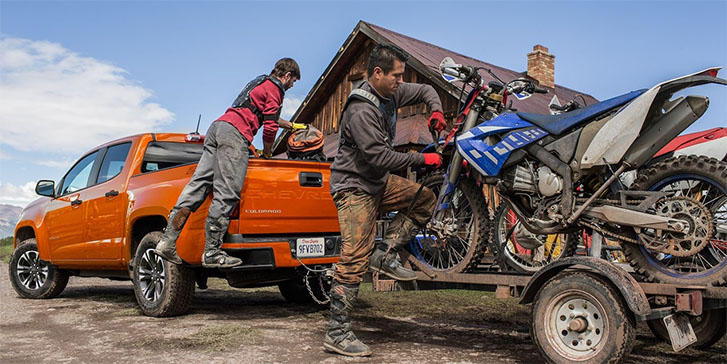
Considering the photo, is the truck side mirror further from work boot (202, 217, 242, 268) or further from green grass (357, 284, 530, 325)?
green grass (357, 284, 530, 325)

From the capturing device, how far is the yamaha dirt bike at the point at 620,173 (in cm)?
385

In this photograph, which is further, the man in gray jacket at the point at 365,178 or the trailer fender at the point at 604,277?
the man in gray jacket at the point at 365,178

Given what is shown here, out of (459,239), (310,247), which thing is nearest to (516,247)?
(459,239)

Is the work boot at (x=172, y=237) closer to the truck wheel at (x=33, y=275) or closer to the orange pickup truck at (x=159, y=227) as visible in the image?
the orange pickup truck at (x=159, y=227)

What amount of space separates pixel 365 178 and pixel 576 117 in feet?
5.02

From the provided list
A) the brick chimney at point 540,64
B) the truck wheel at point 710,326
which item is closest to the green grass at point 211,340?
the truck wheel at point 710,326

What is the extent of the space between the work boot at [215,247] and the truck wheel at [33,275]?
3.83 meters

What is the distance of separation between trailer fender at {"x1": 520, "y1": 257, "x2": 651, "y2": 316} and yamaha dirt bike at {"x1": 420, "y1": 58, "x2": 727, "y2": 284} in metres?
0.30

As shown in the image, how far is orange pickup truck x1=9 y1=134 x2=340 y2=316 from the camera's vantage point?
577cm

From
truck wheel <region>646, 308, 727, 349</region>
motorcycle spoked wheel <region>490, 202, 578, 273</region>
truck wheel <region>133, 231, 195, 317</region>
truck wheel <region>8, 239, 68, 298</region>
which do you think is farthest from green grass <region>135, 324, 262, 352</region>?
truck wheel <region>8, 239, 68, 298</region>

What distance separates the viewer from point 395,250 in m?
5.03

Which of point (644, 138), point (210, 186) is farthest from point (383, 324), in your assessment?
point (644, 138)

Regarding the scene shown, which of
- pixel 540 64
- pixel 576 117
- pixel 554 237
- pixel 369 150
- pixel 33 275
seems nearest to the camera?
pixel 576 117

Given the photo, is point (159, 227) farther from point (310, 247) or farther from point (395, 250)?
point (395, 250)
